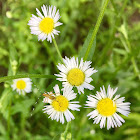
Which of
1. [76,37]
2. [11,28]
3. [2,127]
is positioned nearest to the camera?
[2,127]

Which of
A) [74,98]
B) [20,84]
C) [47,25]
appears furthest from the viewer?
[20,84]

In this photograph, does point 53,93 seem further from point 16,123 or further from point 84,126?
point 16,123

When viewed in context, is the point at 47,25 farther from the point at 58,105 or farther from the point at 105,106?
the point at 105,106

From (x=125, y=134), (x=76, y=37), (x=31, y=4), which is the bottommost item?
(x=125, y=134)

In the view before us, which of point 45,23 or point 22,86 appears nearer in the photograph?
point 45,23

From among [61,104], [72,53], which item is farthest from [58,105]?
[72,53]

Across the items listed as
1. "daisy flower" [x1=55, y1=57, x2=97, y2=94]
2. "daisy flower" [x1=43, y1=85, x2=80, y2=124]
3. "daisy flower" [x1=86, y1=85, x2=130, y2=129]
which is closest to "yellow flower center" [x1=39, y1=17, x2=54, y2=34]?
"daisy flower" [x1=55, y1=57, x2=97, y2=94]

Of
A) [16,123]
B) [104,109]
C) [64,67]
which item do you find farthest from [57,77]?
[16,123]
